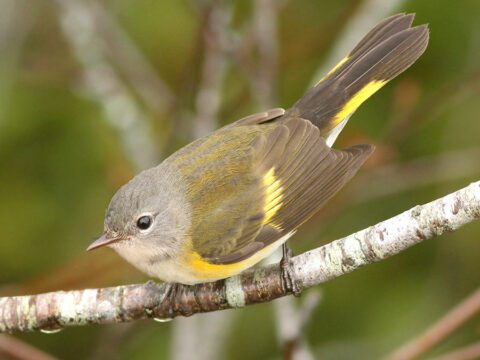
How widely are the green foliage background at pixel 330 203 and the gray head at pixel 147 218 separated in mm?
995

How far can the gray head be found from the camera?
331 cm

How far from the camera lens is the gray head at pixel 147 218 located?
10.8 feet

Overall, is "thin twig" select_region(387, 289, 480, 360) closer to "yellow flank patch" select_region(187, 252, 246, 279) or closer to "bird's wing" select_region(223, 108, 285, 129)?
"yellow flank patch" select_region(187, 252, 246, 279)

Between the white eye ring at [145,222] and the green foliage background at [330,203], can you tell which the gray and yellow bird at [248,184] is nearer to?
the white eye ring at [145,222]

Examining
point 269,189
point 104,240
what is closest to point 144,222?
point 104,240

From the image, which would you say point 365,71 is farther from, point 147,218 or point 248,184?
point 147,218

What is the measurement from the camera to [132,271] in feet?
15.7

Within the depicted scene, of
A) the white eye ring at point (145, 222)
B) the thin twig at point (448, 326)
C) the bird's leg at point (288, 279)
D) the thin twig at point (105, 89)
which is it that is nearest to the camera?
the bird's leg at point (288, 279)

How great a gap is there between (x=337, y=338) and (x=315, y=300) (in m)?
2.10

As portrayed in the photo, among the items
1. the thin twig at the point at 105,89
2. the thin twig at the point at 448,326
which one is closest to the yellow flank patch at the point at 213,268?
the thin twig at the point at 448,326

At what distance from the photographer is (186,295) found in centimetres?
313

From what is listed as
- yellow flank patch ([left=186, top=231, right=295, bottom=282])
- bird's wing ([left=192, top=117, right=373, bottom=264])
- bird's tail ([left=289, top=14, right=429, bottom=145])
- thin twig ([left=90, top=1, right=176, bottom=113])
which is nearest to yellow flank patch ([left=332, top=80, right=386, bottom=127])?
bird's tail ([left=289, top=14, right=429, bottom=145])

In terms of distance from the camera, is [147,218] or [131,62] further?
[131,62]

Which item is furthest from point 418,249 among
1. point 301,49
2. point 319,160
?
point 319,160
